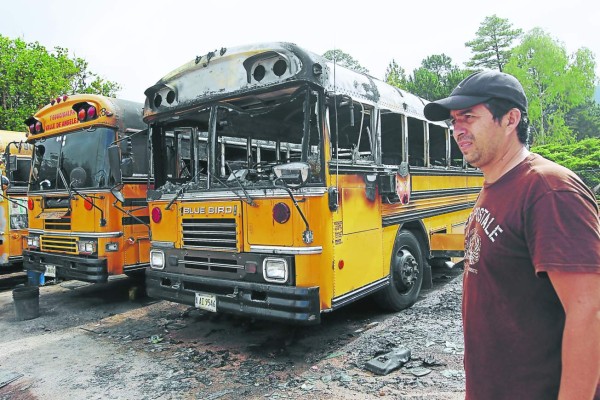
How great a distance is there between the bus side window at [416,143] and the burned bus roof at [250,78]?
478 mm

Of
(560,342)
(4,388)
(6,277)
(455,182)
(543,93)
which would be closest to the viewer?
(560,342)

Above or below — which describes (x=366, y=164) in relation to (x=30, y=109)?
below

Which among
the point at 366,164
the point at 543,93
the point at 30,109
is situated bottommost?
the point at 366,164

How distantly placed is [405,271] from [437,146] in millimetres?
2062

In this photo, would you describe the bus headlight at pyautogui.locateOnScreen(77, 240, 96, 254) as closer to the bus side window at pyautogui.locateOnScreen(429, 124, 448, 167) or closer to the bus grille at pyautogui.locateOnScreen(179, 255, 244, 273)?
the bus grille at pyautogui.locateOnScreen(179, 255, 244, 273)

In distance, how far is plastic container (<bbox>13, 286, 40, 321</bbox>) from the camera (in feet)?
18.9

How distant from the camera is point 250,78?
4.07 m

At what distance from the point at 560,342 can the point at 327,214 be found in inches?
101

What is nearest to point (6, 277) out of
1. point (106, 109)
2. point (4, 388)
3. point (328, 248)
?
point (106, 109)

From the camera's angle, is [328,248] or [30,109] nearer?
[328,248]

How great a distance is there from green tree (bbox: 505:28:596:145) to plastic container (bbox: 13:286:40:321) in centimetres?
3677

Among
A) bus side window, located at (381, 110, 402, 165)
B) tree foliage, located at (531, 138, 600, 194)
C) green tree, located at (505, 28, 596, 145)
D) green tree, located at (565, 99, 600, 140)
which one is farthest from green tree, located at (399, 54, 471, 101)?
bus side window, located at (381, 110, 402, 165)

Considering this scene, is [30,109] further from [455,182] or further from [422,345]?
[422,345]

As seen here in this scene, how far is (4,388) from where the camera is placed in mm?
3791
